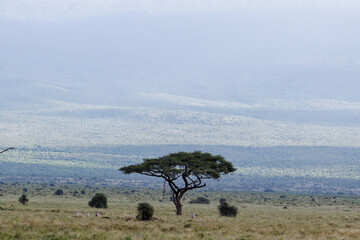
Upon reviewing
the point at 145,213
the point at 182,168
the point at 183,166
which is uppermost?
the point at 183,166

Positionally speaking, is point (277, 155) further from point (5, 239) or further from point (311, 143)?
point (5, 239)

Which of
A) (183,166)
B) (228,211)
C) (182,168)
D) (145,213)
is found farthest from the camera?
(228,211)

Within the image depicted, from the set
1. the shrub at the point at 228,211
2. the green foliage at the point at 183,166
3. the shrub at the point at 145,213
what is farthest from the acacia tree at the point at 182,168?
the shrub at the point at 145,213

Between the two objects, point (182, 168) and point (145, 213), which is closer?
point (145, 213)

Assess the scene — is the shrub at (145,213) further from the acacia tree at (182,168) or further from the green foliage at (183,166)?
the green foliage at (183,166)

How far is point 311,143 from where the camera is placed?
176375 mm

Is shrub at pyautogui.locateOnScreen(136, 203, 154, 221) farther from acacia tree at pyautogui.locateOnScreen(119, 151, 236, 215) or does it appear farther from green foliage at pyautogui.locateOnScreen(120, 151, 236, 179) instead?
green foliage at pyautogui.locateOnScreen(120, 151, 236, 179)

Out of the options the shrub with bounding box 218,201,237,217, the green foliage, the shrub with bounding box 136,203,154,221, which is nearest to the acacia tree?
the green foliage

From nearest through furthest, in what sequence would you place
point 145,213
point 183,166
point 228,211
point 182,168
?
point 145,213
point 183,166
point 182,168
point 228,211

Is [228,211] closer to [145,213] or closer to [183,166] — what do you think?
[183,166]

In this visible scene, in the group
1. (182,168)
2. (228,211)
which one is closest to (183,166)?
(182,168)

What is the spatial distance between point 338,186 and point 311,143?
52697mm

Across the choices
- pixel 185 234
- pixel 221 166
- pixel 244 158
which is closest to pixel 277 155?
pixel 244 158

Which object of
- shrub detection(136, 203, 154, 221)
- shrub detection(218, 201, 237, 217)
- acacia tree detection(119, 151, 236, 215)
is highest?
acacia tree detection(119, 151, 236, 215)
